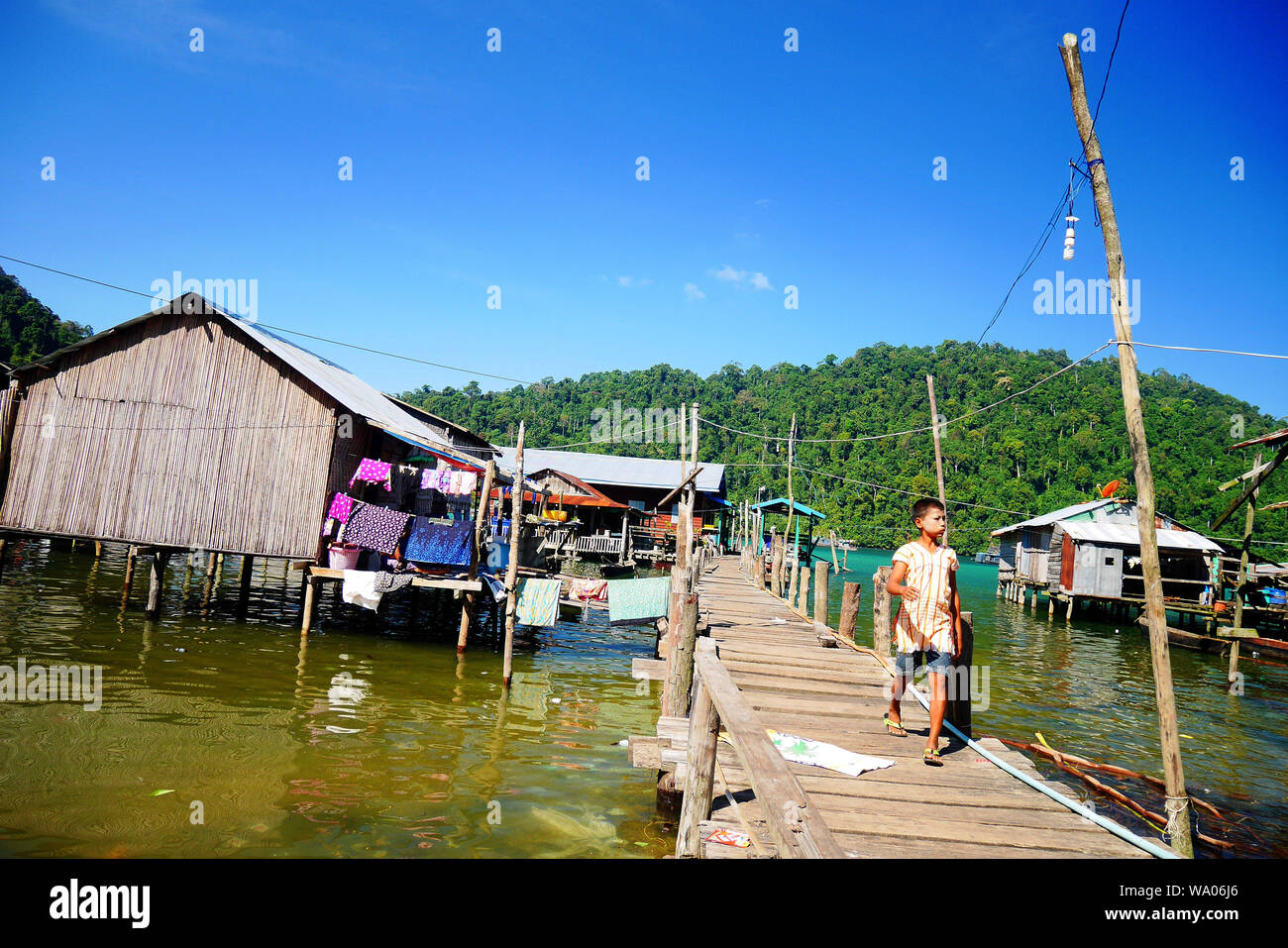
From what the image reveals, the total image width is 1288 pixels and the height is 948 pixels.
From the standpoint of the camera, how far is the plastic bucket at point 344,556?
1573cm

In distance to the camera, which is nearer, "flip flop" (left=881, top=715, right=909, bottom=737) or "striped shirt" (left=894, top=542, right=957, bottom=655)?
"striped shirt" (left=894, top=542, right=957, bottom=655)

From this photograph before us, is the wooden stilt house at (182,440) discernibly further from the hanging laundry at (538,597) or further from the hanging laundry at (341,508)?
the hanging laundry at (538,597)

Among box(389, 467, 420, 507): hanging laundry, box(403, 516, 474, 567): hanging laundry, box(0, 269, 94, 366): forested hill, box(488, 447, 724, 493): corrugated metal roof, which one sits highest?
box(0, 269, 94, 366): forested hill

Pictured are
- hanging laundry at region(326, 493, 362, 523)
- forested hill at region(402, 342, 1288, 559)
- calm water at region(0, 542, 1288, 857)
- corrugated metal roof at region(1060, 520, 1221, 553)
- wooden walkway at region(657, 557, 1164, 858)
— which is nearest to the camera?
wooden walkway at region(657, 557, 1164, 858)

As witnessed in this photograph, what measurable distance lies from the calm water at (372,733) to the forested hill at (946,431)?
40.7m

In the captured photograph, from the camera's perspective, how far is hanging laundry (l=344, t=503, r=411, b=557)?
15.8 m

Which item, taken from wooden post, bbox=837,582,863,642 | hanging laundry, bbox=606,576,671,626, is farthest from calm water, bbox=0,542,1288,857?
wooden post, bbox=837,582,863,642

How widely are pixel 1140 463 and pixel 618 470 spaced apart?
41.0 metres

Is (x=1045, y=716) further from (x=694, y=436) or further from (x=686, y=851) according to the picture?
(x=686, y=851)

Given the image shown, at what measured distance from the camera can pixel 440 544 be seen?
51.0ft

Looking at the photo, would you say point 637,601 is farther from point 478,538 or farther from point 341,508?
point 341,508

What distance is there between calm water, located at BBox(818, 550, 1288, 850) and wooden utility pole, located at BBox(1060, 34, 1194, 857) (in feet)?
5.75

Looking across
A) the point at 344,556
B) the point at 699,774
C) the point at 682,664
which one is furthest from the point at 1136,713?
the point at 344,556

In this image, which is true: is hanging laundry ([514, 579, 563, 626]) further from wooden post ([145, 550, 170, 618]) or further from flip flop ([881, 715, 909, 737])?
flip flop ([881, 715, 909, 737])
